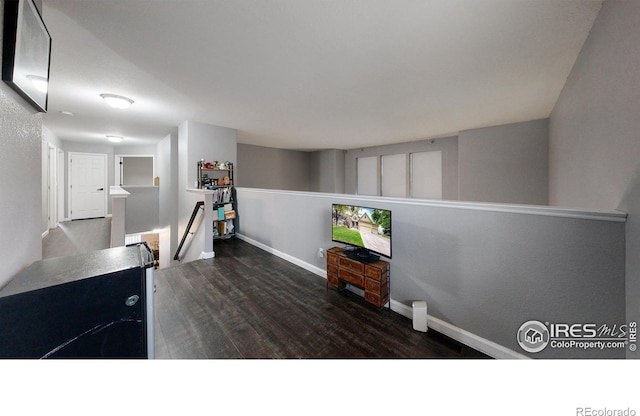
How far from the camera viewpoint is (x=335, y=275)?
2428mm

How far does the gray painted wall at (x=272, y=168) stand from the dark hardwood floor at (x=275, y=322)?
15.0 feet

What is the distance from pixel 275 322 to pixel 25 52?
7.07 feet

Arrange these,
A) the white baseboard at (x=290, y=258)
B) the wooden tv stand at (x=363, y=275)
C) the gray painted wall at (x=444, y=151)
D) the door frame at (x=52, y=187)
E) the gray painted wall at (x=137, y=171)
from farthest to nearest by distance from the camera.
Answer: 1. the gray painted wall at (x=137, y=171)
2. the gray painted wall at (x=444, y=151)
3. the door frame at (x=52, y=187)
4. the white baseboard at (x=290, y=258)
5. the wooden tv stand at (x=363, y=275)

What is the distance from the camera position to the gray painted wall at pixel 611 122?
3.72 ft

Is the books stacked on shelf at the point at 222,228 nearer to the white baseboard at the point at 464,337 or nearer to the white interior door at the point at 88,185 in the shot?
the white baseboard at the point at 464,337

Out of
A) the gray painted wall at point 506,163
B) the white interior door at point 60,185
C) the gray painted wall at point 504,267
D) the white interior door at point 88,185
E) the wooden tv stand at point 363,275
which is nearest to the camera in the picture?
the gray painted wall at point 504,267

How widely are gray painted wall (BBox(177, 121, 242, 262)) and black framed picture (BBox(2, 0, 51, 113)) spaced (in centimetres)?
285

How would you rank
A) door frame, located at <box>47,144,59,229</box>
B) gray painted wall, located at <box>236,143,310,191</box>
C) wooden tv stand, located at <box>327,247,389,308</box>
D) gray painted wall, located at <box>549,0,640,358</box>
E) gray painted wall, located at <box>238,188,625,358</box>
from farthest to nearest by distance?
gray painted wall, located at <box>236,143,310,191</box>, door frame, located at <box>47,144,59,229</box>, wooden tv stand, located at <box>327,247,389,308</box>, gray painted wall, located at <box>238,188,625,358</box>, gray painted wall, located at <box>549,0,640,358</box>

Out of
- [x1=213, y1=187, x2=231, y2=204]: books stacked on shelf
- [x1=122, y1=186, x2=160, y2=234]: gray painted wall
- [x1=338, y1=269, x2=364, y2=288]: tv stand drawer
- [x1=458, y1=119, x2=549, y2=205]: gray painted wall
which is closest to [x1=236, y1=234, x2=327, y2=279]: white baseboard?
[x1=338, y1=269, x2=364, y2=288]: tv stand drawer

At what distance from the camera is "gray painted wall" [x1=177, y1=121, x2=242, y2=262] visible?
4199mm
